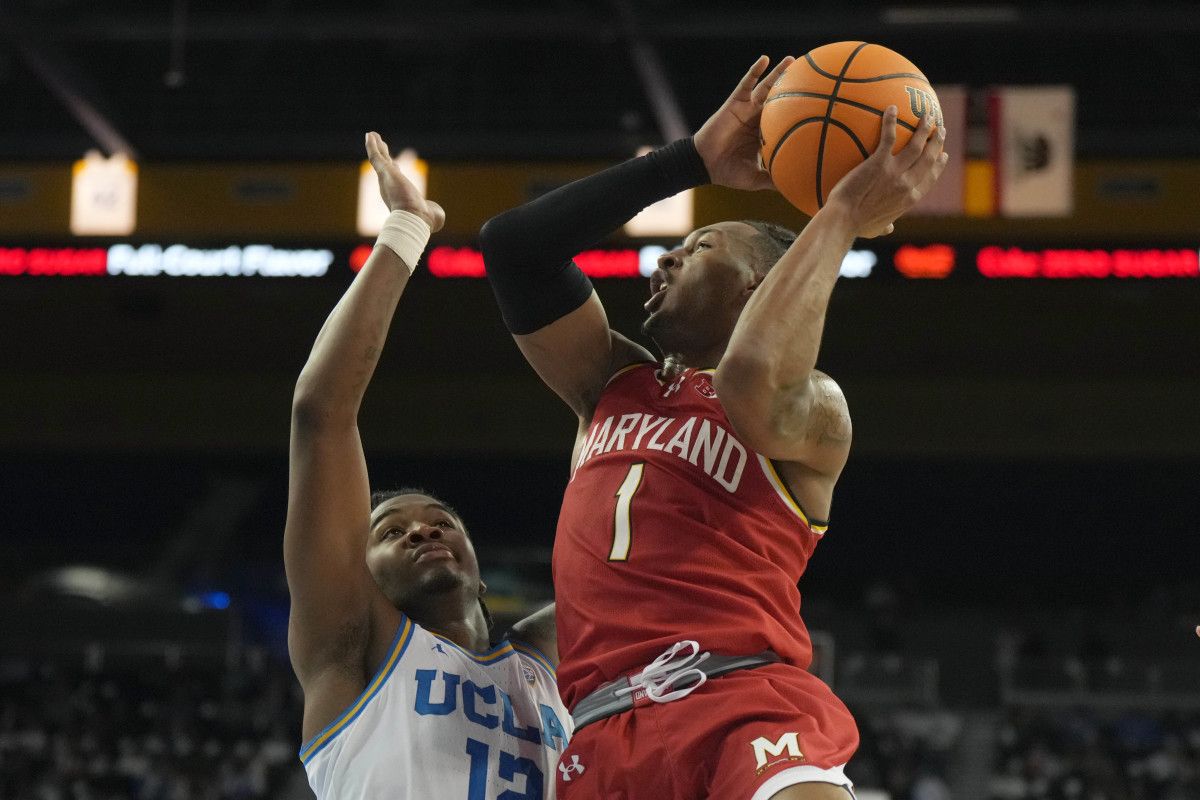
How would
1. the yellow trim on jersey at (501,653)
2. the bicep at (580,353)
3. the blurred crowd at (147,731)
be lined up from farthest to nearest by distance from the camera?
the blurred crowd at (147,731) → the yellow trim on jersey at (501,653) → the bicep at (580,353)

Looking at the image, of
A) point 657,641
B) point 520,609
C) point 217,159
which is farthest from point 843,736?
point 217,159

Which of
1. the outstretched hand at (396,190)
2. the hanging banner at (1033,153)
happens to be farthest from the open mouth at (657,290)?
the hanging banner at (1033,153)

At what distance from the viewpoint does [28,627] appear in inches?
483

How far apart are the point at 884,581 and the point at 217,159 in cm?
614

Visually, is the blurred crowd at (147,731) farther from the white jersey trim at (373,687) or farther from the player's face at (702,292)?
the player's face at (702,292)

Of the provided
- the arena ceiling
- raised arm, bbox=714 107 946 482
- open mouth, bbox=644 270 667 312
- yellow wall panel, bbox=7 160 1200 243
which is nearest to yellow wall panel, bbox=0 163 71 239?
yellow wall panel, bbox=7 160 1200 243

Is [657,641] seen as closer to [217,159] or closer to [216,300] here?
[217,159]

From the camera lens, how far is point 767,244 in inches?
124

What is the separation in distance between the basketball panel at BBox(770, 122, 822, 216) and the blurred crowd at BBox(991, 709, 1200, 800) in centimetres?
836

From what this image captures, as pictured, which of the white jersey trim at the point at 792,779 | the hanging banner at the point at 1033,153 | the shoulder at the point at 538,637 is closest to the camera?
the white jersey trim at the point at 792,779

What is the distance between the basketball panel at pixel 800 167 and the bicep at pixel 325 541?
940 millimetres

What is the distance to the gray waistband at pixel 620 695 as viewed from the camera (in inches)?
105

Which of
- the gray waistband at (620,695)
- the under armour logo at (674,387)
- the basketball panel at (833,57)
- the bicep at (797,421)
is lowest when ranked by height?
the gray waistband at (620,695)

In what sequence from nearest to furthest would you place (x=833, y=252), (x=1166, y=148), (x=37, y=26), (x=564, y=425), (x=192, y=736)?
(x=833, y=252) → (x=37, y=26) → (x=1166, y=148) → (x=192, y=736) → (x=564, y=425)
